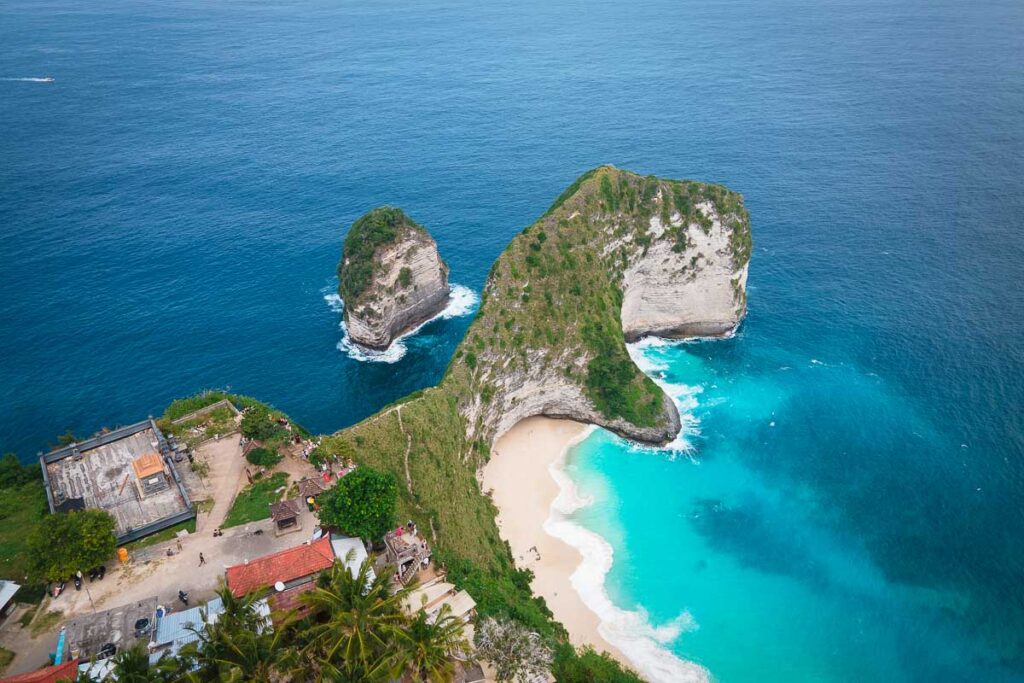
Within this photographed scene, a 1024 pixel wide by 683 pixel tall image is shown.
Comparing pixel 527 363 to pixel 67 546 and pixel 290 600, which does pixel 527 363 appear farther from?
pixel 67 546

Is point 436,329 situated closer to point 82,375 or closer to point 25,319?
point 82,375

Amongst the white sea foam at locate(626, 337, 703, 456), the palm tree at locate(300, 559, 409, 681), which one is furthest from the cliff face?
the palm tree at locate(300, 559, 409, 681)

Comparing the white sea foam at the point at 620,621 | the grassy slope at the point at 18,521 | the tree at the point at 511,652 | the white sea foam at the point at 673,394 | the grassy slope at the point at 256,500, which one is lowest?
the white sea foam at the point at 620,621

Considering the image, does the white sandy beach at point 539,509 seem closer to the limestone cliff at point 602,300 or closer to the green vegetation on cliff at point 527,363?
the limestone cliff at point 602,300

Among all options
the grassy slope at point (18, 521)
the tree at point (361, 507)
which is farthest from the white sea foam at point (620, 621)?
the grassy slope at point (18, 521)

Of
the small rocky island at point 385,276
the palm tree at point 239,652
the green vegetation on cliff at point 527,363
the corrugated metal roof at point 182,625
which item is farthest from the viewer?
the small rocky island at point 385,276

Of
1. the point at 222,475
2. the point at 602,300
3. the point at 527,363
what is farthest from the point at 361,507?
the point at 602,300
